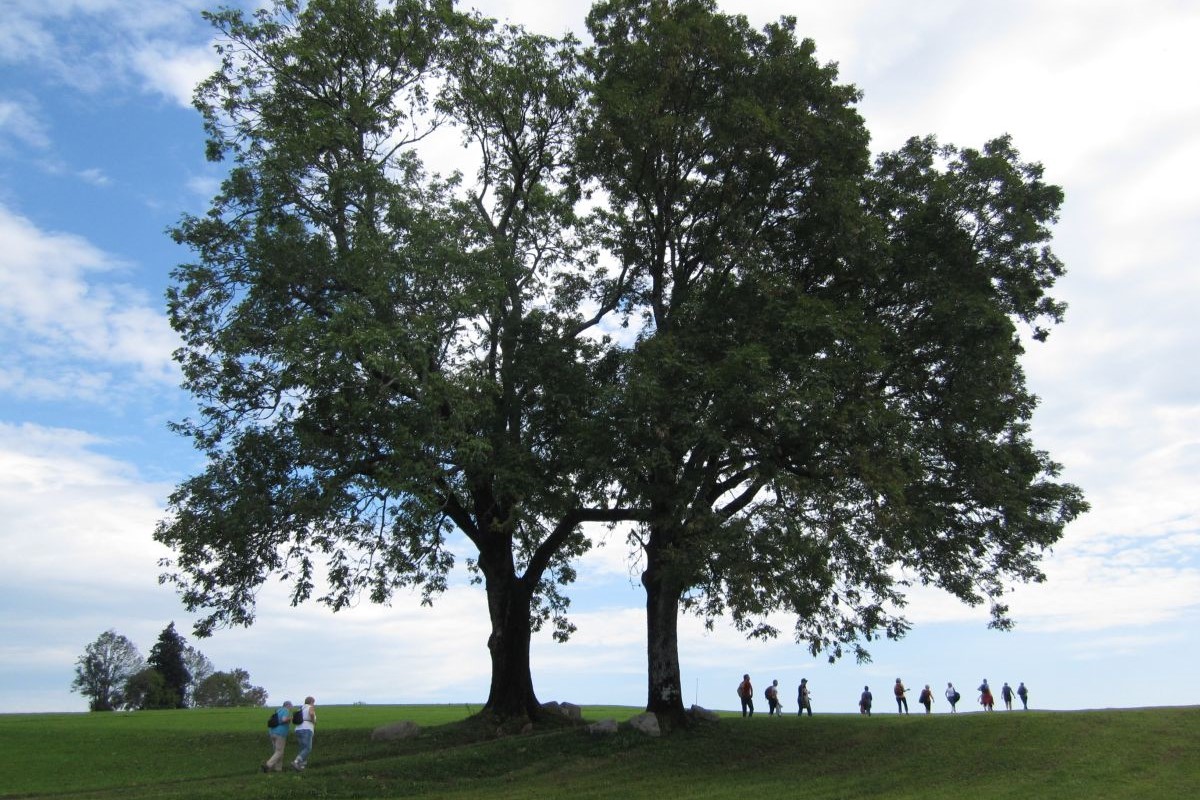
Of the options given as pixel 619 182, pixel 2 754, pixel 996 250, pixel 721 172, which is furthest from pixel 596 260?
pixel 2 754

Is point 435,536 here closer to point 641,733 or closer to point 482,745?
point 482,745

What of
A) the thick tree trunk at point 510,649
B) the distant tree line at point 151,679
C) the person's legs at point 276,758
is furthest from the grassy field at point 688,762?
the distant tree line at point 151,679

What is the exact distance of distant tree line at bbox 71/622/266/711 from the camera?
75.9m

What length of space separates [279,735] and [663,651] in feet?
33.8

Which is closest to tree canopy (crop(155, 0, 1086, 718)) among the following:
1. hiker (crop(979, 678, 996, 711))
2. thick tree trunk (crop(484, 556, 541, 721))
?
thick tree trunk (crop(484, 556, 541, 721))

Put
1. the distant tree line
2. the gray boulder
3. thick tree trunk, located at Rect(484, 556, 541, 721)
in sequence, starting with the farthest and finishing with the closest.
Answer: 1. the distant tree line
2. thick tree trunk, located at Rect(484, 556, 541, 721)
3. the gray boulder

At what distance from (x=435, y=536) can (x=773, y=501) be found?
10723mm

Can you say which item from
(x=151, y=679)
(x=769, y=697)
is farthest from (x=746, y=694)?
(x=151, y=679)

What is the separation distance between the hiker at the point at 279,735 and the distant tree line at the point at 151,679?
205 feet

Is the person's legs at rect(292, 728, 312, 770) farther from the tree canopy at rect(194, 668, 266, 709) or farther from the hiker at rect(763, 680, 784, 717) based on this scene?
the tree canopy at rect(194, 668, 266, 709)

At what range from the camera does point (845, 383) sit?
66.5 feet

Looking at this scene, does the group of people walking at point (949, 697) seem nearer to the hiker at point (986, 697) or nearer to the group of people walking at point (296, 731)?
the hiker at point (986, 697)

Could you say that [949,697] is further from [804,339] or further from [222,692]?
[222,692]

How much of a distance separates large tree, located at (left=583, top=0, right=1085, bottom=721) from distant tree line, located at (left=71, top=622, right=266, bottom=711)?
68.4m
